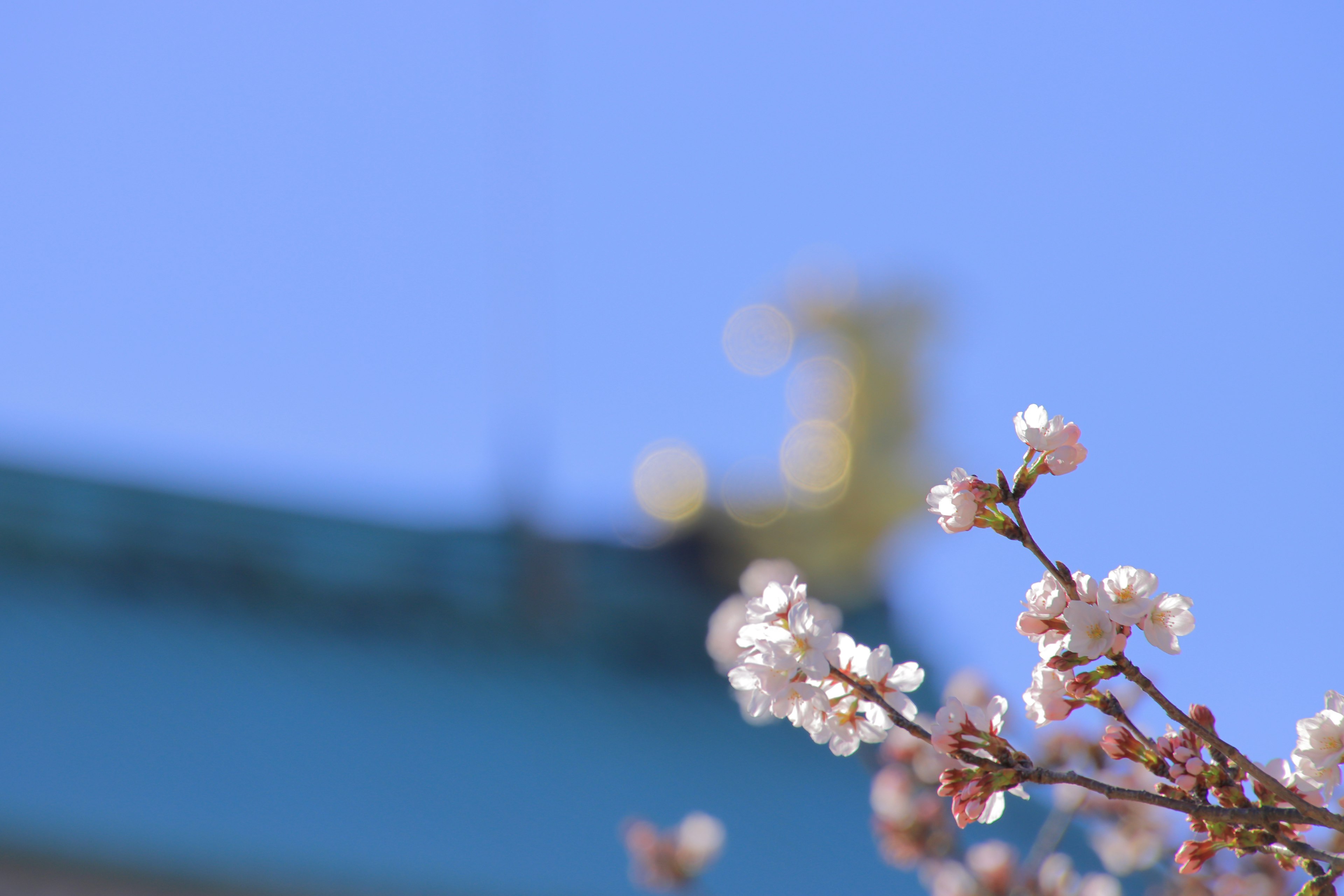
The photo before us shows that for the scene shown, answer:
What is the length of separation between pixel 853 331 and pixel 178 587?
2941mm

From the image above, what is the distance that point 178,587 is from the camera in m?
3.95

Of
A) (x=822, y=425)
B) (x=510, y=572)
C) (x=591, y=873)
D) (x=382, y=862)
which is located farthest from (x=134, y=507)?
(x=822, y=425)

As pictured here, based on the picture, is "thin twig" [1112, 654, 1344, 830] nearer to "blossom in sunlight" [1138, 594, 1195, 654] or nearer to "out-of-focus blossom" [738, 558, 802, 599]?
"blossom in sunlight" [1138, 594, 1195, 654]

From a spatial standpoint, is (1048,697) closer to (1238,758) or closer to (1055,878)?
(1238,758)

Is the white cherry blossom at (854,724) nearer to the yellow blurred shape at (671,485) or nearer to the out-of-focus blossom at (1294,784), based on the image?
the out-of-focus blossom at (1294,784)

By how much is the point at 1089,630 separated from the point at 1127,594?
5cm

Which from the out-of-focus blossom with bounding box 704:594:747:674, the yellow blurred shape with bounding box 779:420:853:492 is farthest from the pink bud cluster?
the yellow blurred shape with bounding box 779:420:853:492

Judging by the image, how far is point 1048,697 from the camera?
31.4 inches

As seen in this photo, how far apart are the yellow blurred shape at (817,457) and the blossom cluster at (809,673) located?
367 centimetres

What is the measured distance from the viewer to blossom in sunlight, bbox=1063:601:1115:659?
745 mm

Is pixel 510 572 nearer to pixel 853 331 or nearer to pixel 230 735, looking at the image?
pixel 230 735

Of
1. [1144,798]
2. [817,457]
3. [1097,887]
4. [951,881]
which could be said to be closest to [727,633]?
[951,881]

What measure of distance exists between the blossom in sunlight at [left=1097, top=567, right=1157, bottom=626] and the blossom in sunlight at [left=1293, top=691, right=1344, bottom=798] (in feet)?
0.57

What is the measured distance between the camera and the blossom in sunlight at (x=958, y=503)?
79 cm
